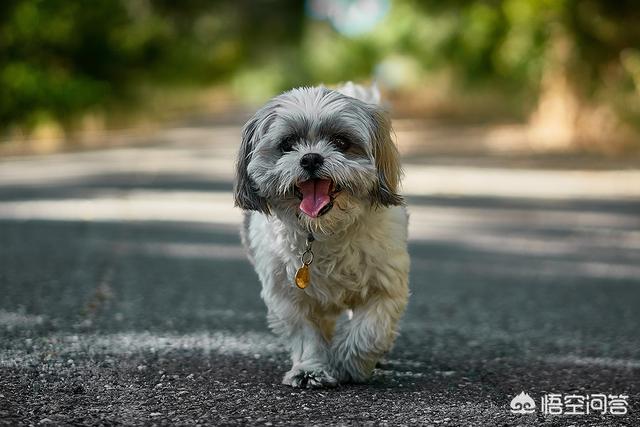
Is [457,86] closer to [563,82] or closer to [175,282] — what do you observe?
[563,82]

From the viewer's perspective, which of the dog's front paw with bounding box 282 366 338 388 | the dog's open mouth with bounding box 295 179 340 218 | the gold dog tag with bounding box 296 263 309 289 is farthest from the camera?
the gold dog tag with bounding box 296 263 309 289

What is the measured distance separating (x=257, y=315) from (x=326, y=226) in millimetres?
2191

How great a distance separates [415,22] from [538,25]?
8.76 m

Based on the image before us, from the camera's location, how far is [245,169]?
5.03m

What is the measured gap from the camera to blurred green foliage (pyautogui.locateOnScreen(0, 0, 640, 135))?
2273cm

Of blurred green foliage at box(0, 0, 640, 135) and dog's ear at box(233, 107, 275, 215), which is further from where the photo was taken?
blurred green foliage at box(0, 0, 640, 135)

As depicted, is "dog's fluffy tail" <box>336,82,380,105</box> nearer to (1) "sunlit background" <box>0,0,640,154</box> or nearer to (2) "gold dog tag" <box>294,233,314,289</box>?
(2) "gold dog tag" <box>294,233,314,289</box>

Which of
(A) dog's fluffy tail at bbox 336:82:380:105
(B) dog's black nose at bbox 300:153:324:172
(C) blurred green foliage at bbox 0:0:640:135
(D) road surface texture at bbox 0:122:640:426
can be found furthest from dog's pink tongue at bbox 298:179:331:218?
(C) blurred green foliage at bbox 0:0:640:135

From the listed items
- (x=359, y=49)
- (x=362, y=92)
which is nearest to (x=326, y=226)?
(x=362, y=92)

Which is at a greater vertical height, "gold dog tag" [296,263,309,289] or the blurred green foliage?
the blurred green foliage

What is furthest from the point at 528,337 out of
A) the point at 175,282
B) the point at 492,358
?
the point at 175,282

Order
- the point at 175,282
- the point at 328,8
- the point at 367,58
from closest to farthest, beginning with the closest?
1. the point at 175,282
2. the point at 367,58
3. the point at 328,8

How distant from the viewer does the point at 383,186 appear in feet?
16.1

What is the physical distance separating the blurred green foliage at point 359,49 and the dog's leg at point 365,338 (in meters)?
17.2
